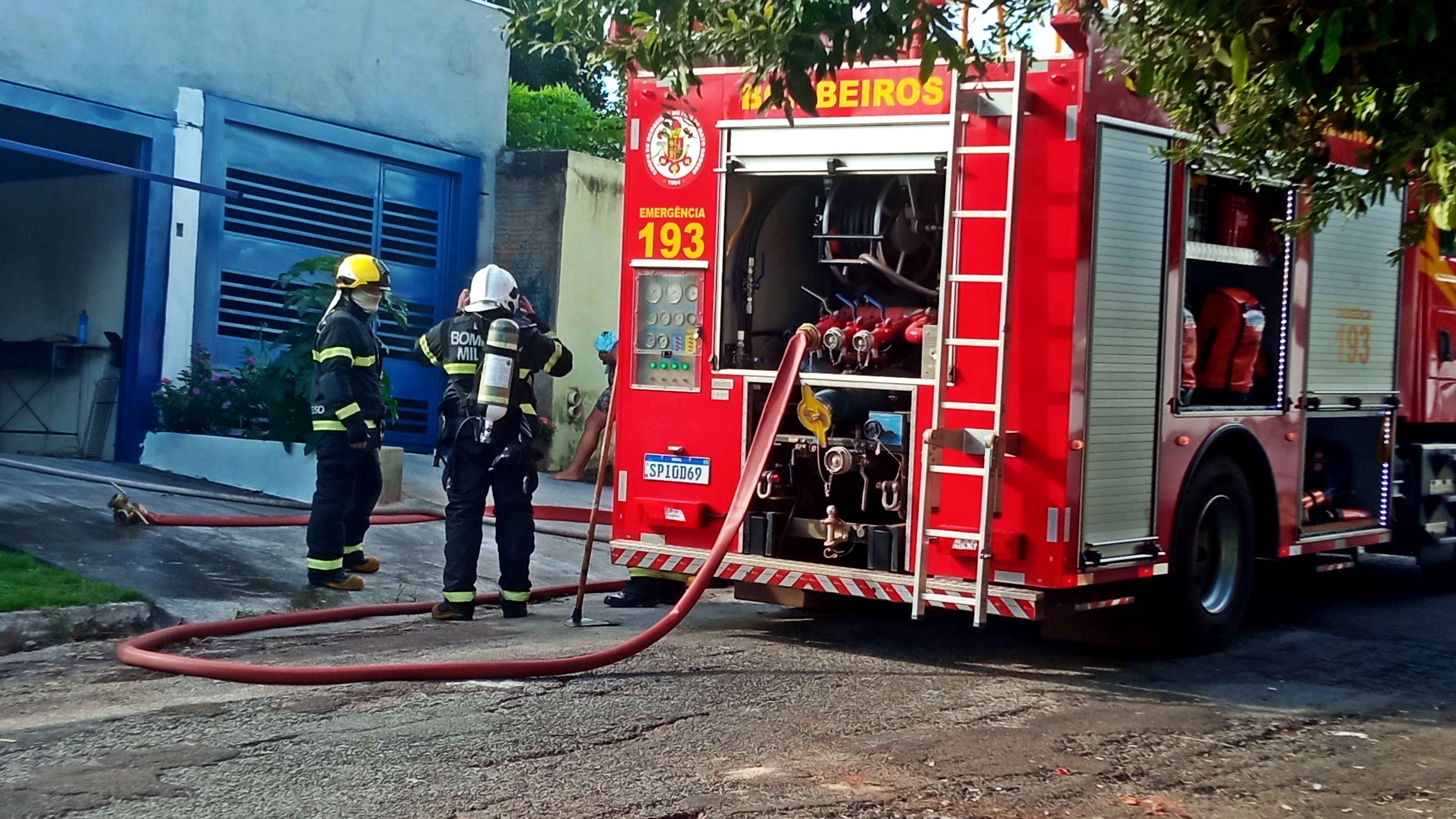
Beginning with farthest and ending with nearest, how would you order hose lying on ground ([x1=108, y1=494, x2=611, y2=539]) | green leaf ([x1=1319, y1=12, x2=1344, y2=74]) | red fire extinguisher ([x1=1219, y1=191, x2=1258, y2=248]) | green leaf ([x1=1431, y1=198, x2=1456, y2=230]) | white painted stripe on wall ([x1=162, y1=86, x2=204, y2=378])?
white painted stripe on wall ([x1=162, y1=86, x2=204, y2=378])
hose lying on ground ([x1=108, y1=494, x2=611, y2=539])
red fire extinguisher ([x1=1219, y1=191, x2=1258, y2=248])
green leaf ([x1=1431, y1=198, x2=1456, y2=230])
green leaf ([x1=1319, y1=12, x2=1344, y2=74])

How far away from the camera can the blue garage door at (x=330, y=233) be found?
12.9 m

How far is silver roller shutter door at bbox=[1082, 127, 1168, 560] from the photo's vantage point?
6891 mm

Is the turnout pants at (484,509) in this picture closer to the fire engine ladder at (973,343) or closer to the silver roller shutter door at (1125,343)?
the fire engine ladder at (973,343)

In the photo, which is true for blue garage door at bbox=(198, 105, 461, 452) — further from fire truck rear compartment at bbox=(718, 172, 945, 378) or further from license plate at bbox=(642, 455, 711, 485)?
fire truck rear compartment at bbox=(718, 172, 945, 378)

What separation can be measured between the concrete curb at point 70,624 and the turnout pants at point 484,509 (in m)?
1.51

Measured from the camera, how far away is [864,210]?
764 cm

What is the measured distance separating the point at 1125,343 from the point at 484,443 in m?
3.28

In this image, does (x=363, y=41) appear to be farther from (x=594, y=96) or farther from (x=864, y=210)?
(x=594, y=96)

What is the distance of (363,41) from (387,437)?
12.1ft

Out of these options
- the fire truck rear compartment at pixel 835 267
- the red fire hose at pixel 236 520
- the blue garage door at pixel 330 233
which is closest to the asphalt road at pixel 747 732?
the fire truck rear compartment at pixel 835 267

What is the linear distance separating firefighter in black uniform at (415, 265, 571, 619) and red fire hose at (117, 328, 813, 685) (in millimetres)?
455

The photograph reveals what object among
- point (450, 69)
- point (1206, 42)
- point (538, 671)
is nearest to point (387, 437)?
point (450, 69)

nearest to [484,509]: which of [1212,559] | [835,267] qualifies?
[835,267]

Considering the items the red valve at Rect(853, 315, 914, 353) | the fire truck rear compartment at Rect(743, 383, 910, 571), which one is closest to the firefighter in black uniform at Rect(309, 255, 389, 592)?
the fire truck rear compartment at Rect(743, 383, 910, 571)
